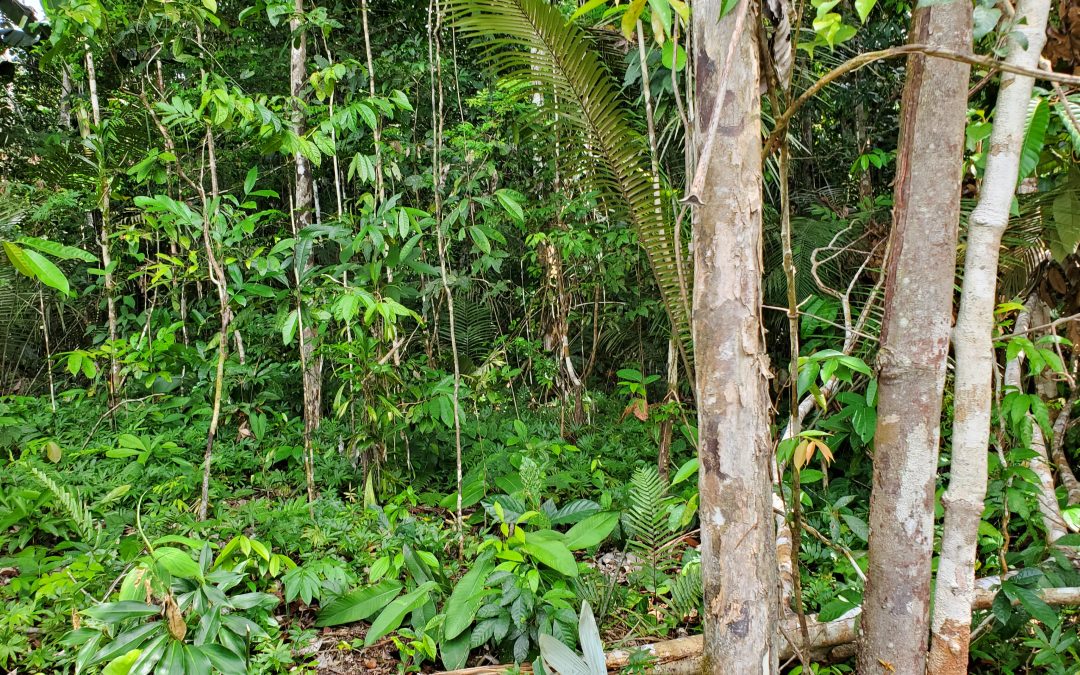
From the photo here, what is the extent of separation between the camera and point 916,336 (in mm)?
1661

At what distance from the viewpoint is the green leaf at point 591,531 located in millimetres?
2514

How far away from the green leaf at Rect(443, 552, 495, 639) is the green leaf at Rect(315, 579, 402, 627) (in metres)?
0.23

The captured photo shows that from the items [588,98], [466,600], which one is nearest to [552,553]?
[466,600]

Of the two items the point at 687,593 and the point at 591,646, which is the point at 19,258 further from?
the point at 687,593

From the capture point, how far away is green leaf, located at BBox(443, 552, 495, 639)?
7.02 feet

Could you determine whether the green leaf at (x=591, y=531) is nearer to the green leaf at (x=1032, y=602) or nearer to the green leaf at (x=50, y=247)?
the green leaf at (x=1032, y=602)

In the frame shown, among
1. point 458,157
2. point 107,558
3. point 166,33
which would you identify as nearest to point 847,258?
point 458,157

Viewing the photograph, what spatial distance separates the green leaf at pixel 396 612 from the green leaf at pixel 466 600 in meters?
0.09

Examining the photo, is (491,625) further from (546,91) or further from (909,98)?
(546,91)

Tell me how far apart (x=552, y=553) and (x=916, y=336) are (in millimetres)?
1326

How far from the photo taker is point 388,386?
3150mm

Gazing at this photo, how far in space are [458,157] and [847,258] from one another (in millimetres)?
2499

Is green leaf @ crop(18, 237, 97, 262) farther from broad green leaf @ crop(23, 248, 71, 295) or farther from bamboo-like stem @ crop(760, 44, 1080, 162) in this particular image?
bamboo-like stem @ crop(760, 44, 1080, 162)

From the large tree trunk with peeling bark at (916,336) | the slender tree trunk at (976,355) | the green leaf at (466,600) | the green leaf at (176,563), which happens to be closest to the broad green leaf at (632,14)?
the large tree trunk with peeling bark at (916,336)
